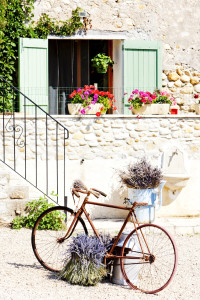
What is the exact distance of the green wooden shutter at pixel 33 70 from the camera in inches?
374

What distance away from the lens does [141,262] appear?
4664 mm

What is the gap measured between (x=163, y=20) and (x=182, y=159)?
127 inches

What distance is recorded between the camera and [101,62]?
1068 cm

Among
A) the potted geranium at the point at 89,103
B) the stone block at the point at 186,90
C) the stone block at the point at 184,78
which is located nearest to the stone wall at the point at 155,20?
the stone block at the point at 184,78

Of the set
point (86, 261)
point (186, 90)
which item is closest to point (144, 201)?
point (86, 261)

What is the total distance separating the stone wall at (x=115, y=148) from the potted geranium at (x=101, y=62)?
2.67 m

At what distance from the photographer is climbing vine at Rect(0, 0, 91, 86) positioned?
31.2ft

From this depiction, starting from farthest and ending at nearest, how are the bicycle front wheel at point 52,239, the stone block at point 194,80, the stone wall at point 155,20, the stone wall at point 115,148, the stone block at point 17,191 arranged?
the stone block at point 194,80, the stone wall at point 155,20, the stone wall at point 115,148, the stone block at point 17,191, the bicycle front wheel at point 52,239

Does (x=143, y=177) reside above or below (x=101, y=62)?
below

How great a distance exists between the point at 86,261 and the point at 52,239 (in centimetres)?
118

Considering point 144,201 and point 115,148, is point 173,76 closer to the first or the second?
point 115,148

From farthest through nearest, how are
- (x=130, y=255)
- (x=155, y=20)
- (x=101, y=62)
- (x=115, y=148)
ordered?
(x=101, y=62) → (x=155, y=20) → (x=115, y=148) → (x=130, y=255)

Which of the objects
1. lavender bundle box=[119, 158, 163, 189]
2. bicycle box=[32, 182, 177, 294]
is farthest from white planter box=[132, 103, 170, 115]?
bicycle box=[32, 182, 177, 294]

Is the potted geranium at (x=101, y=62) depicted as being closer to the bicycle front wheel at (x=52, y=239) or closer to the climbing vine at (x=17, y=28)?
the climbing vine at (x=17, y=28)
